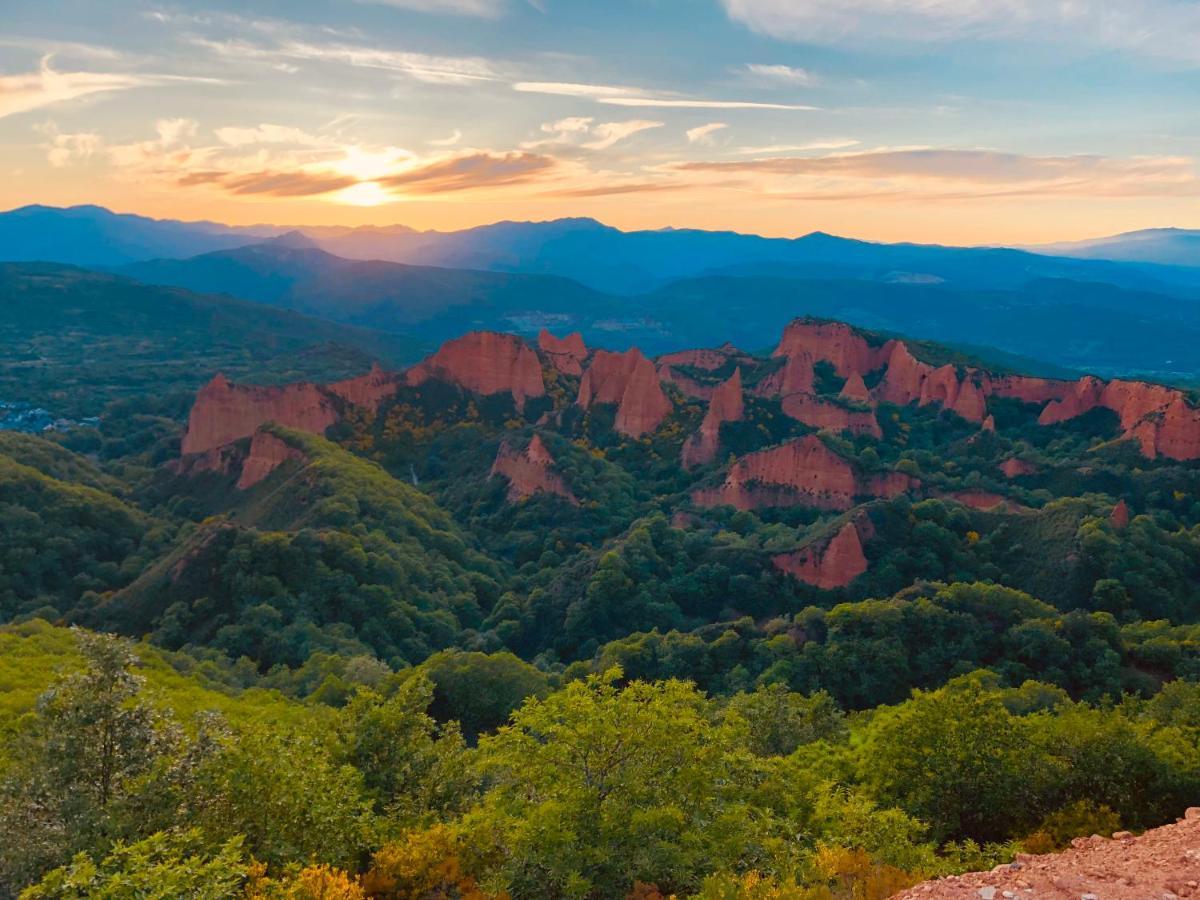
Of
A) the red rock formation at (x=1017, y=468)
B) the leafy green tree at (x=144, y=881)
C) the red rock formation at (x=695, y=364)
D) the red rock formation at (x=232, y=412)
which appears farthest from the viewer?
the red rock formation at (x=695, y=364)

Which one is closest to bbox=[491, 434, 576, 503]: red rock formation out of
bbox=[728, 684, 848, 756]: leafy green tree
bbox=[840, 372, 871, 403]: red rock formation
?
bbox=[840, 372, 871, 403]: red rock formation

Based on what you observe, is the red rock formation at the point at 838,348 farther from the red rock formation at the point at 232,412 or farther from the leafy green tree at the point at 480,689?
the leafy green tree at the point at 480,689

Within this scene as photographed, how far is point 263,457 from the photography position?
69875 mm

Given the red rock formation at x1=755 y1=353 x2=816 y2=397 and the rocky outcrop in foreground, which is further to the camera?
the red rock formation at x1=755 y1=353 x2=816 y2=397

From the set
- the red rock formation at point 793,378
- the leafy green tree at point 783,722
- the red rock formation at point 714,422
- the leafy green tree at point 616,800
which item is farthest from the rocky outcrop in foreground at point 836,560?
the red rock formation at point 793,378

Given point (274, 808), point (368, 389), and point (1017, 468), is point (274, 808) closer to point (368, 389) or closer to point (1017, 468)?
point (1017, 468)

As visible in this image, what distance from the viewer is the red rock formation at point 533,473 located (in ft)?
234

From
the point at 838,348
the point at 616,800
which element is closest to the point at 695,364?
the point at 838,348

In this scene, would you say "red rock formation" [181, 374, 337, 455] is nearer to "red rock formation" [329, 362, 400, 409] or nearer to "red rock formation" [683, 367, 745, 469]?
"red rock formation" [329, 362, 400, 409]

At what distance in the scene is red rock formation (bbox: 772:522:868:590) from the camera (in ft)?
159

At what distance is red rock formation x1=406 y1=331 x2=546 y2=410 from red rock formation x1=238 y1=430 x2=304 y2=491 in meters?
27.3

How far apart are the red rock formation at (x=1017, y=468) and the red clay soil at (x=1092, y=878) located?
6268 cm

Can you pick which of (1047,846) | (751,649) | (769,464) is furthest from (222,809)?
(769,464)

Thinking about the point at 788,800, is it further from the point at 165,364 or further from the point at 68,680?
the point at 165,364
